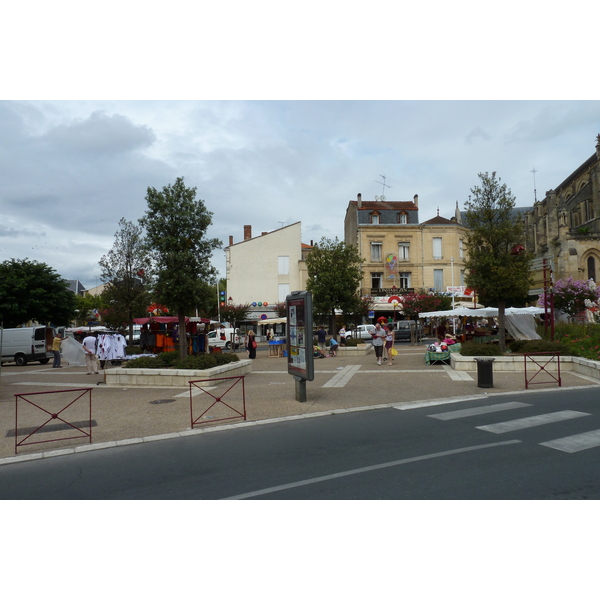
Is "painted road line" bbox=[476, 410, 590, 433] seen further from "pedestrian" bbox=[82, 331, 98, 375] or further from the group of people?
"pedestrian" bbox=[82, 331, 98, 375]

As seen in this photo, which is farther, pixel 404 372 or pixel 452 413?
pixel 404 372

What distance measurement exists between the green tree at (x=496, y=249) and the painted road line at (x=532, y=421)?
26.5 feet

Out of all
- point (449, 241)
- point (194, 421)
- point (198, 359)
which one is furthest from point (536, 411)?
point (449, 241)

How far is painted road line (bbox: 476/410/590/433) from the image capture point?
23.9 ft

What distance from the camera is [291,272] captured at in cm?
4625

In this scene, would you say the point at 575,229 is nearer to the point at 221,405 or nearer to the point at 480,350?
the point at 480,350

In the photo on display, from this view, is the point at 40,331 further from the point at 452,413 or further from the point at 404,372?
the point at 452,413

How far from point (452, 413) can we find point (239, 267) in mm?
38726

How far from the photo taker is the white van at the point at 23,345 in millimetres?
23969

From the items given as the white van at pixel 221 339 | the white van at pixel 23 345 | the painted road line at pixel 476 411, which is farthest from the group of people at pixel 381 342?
the white van at pixel 23 345

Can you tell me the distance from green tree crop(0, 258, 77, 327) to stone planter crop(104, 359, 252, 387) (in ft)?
75.7

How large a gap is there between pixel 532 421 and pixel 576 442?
135 cm

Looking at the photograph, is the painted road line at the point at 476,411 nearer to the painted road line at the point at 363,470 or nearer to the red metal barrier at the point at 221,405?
the painted road line at the point at 363,470

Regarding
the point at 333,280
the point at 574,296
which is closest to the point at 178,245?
the point at 333,280
